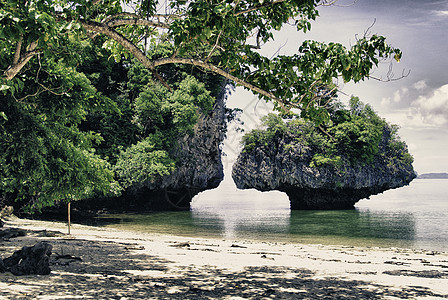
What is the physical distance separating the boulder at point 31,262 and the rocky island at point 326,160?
115 feet

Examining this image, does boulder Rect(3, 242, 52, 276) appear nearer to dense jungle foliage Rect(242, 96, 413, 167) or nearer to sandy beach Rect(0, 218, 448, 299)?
sandy beach Rect(0, 218, 448, 299)

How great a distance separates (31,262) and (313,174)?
3543 centimetres

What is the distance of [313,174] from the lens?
38969 mm

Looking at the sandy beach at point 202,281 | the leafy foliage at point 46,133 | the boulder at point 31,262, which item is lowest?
the sandy beach at point 202,281

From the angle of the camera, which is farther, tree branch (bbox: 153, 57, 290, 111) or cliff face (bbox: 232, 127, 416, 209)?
cliff face (bbox: 232, 127, 416, 209)

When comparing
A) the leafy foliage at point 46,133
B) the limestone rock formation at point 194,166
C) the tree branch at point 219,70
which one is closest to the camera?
the tree branch at point 219,70

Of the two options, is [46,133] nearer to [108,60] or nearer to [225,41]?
[108,60]

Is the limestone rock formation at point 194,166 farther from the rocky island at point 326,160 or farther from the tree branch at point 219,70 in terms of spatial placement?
the tree branch at point 219,70

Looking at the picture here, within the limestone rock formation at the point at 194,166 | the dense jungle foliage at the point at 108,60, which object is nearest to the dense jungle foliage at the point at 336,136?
the limestone rock formation at the point at 194,166

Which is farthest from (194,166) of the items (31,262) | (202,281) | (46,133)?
(31,262)

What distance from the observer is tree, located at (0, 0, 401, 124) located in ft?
15.4

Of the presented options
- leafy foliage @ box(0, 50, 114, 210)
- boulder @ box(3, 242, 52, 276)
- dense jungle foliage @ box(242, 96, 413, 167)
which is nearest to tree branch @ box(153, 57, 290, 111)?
leafy foliage @ box(0, 50, 114, 210)

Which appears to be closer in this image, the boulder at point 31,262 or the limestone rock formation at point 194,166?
the boulder at point 31,262

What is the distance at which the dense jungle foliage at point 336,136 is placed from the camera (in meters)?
38.6
